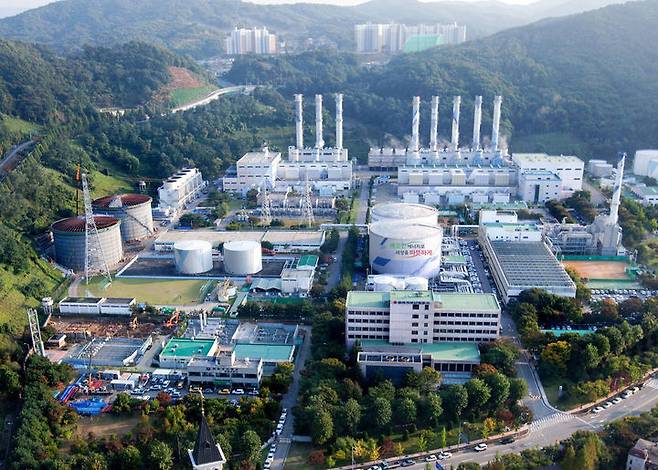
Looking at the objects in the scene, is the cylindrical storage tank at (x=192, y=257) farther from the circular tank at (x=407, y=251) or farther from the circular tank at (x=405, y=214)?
the circular tank at (x=405, y=214)

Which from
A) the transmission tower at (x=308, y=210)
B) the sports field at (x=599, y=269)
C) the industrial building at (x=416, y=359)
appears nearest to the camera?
the industrial building at (x=416, y=359)

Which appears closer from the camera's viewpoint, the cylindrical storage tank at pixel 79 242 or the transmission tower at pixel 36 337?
the transmission tower at pixel 36 337

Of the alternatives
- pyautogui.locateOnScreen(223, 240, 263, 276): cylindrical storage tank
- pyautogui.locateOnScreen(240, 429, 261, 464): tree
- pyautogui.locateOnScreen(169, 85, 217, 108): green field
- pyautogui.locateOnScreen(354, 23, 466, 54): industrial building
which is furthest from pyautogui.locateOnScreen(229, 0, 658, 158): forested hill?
pyautogui.locateOnScreen(240, 429, 261, 464): tree

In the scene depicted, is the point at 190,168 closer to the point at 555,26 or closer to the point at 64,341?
the point at 64,341

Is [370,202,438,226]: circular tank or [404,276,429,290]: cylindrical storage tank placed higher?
[370,202,438,226]: circular tank

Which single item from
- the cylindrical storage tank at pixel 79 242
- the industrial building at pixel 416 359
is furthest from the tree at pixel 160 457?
the cylindrical storage tank at pixel 79 242

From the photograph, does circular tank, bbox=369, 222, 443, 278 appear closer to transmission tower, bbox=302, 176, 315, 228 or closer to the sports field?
the sports field

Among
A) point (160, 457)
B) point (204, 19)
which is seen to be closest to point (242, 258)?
point (160, 457)
